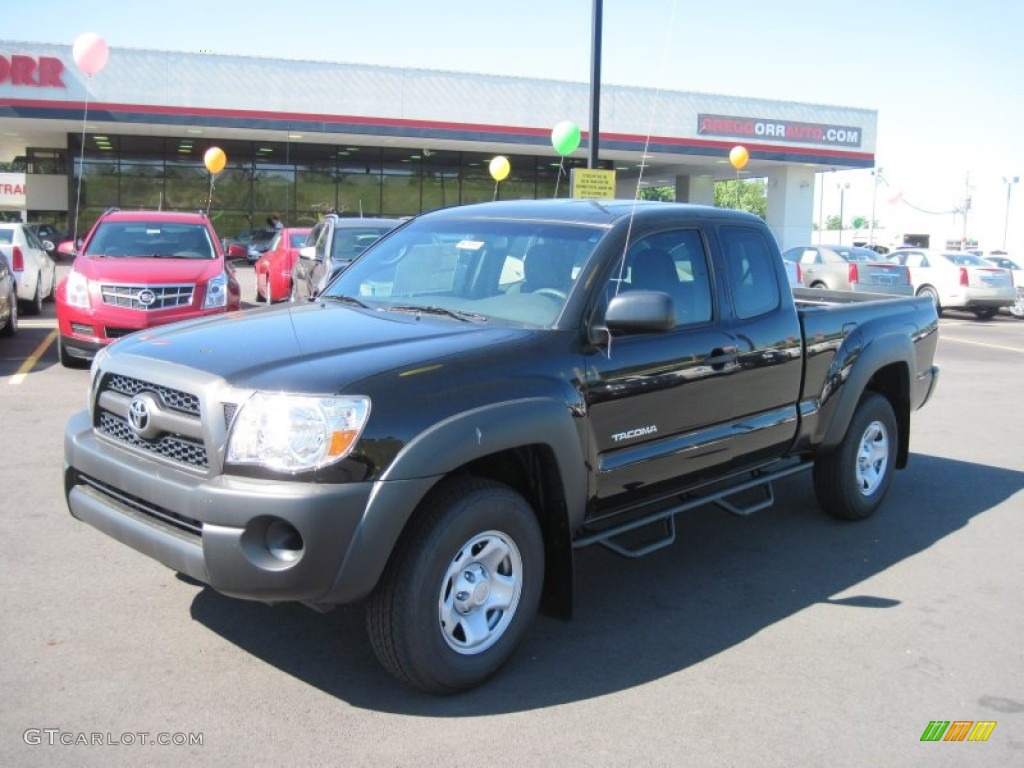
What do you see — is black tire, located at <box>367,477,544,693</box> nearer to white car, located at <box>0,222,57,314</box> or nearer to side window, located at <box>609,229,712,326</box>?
side window, located at <box>609,229,712,326</box>

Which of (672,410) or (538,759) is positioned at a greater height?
(672,410)

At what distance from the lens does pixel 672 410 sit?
452cm

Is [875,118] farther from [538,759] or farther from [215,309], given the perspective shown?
[538,759]

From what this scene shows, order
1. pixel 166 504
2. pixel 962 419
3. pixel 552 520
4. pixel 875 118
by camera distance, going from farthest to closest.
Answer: pixel 875 118
pixel 962 419
pixel 552 520
pixel 166 504

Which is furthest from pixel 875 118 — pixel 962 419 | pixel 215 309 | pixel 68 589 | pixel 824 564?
pixel 68 589

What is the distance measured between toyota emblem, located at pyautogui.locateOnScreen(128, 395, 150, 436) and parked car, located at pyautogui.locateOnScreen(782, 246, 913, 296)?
748 inches

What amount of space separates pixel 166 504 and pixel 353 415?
794mm

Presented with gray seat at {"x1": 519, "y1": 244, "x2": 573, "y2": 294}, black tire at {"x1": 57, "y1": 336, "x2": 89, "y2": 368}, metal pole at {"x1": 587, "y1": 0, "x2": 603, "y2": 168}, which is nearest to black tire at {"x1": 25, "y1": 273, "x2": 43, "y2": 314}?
black tire at {"x1": 57, "y1": 336, "x2": 89, "y2": 368}

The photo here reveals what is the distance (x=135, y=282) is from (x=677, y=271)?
7.20 meters

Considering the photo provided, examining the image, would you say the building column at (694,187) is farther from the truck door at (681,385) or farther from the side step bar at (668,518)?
the truck door at (681,385)

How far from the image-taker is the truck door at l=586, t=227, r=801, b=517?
422 centimetres

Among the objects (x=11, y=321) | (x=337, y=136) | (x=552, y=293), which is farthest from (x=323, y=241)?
(x=337, y=136)

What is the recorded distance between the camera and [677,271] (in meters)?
4.84

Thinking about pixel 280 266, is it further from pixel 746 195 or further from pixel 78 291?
pixel 746 195
